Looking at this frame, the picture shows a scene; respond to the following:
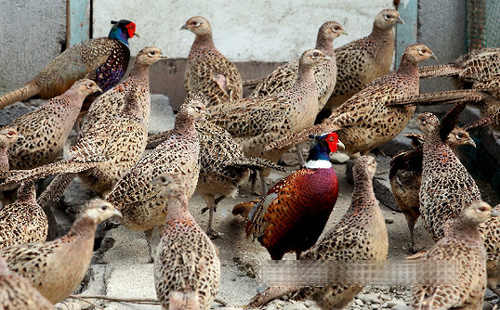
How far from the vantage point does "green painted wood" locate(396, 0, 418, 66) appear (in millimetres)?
9156

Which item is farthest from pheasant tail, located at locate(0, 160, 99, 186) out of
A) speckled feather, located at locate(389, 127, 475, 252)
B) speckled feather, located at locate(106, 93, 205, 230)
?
speckled feather, located at locate(389, 127, 475, 252)

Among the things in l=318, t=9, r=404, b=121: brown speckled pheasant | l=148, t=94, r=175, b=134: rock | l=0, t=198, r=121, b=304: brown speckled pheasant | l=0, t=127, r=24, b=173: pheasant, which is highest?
l=318, t=9, r=404, b=121: brown speckled pheasant

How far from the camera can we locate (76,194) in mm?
7449

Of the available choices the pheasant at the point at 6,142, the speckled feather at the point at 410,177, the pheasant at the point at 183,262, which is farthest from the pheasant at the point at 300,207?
the pheasant at the point at 6,142

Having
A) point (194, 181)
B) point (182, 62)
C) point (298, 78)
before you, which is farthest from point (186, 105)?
point (182, 62)

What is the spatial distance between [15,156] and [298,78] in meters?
2.41

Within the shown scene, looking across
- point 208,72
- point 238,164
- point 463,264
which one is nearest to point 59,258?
point 238,164

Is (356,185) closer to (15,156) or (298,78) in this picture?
(298,78)

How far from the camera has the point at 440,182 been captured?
610 cm

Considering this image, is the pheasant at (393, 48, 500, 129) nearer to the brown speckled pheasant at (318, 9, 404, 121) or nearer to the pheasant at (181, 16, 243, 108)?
the brown speckled pheasant at (318, 9, 404, 121)

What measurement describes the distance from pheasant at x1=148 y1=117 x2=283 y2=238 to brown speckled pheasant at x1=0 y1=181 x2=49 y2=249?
1287mm

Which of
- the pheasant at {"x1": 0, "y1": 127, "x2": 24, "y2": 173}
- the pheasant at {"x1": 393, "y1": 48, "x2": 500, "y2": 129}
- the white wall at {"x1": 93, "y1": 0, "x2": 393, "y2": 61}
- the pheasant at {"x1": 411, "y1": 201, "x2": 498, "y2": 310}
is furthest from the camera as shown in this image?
the white wall at {"x1": 93, "y1": 0, "x2": 393, "y2": 61}

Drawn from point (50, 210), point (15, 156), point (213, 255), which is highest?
point (213, 255)

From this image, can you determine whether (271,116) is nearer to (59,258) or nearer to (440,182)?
(440,182)
